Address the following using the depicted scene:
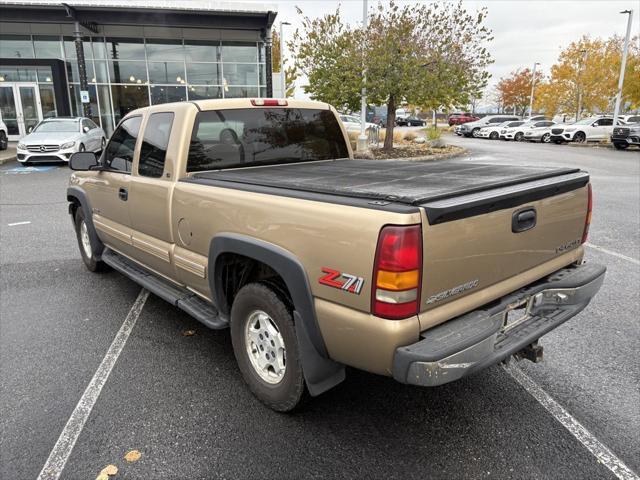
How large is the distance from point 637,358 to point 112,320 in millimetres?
4310

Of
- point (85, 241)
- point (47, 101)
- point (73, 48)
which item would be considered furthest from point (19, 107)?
point (85, 241)

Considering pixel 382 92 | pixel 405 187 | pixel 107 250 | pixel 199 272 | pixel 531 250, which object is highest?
pixel 382 92

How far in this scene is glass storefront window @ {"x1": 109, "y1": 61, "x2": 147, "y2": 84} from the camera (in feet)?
80.5

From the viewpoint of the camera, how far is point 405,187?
263 centimetres

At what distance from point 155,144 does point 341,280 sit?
2.31 metres

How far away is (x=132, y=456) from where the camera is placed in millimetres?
2613

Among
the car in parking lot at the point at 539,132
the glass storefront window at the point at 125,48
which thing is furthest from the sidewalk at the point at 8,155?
the car in parking lot at the point at 539,132

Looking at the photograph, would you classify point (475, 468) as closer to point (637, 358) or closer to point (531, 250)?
point (531, 250)

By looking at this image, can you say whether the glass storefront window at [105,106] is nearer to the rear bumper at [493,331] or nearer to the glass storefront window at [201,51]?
the glass storefront window at [201,51]

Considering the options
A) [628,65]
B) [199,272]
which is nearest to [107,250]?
[199,272]

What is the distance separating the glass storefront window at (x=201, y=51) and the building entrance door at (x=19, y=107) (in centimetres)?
750

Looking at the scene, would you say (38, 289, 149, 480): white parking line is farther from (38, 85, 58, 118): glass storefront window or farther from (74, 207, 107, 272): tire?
(38, 85, 58, 118): glass storefront window

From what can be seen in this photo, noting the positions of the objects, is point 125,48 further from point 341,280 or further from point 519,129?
point 341,280

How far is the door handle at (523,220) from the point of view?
2.60 metres
